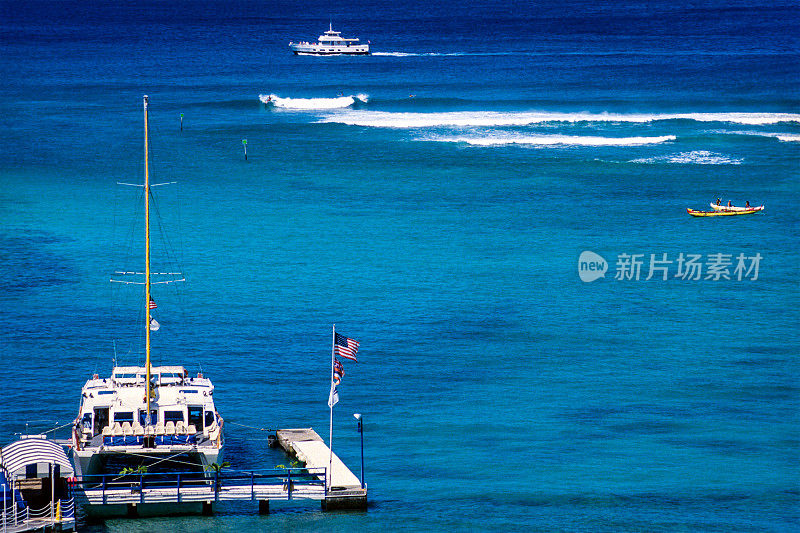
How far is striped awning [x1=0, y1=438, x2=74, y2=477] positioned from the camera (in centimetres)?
4359

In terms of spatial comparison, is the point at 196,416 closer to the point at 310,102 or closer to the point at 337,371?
the point at 337,371

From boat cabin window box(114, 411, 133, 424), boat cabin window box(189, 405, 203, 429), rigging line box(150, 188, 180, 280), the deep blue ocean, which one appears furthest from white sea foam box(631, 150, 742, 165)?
boat cabin window box(114, 411, 133, 424)

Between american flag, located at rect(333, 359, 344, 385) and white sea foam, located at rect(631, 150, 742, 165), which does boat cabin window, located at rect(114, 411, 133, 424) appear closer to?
american flag, located at rect(333, 359, 344, 385)

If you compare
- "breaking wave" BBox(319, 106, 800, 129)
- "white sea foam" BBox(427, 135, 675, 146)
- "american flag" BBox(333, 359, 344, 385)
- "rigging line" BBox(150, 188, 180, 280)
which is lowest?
"american flag" BBox(333, 359, 344, 385)

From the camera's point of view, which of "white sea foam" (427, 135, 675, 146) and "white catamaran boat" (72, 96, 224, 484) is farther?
"white sea foam" (427, 135, 675, 146)

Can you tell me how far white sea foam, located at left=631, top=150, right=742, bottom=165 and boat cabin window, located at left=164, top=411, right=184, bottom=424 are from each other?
71.8m

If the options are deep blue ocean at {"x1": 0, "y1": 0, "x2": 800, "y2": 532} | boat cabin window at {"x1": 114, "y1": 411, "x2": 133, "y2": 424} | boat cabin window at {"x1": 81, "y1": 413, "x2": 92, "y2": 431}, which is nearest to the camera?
boat cabin window at {"x1": 81, "y1": 413, "x2": 92, "y2": 431}

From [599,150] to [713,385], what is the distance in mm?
58198

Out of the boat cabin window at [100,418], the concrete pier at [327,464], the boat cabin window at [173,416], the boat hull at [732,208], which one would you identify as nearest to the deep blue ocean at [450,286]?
the concrete pier at [327,464]

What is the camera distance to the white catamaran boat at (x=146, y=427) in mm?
48562

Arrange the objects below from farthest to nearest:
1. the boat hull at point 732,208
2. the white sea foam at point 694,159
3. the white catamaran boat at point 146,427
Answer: the white sea foam at point 694,159 → the boat hull at point 732,208 → the white catamaran boat at point 146,427

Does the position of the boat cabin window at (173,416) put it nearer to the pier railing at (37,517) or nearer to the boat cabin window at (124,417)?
the boat cabin window at (124,417)

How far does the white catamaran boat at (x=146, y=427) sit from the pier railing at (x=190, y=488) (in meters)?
0.44

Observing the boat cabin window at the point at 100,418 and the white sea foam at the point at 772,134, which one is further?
the white sea foam at the point at 772,134
